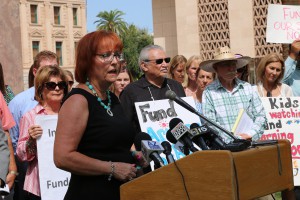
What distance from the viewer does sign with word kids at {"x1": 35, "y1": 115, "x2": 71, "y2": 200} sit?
246 inches

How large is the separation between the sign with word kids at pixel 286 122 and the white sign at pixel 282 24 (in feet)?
3.19

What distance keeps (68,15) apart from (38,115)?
272 ft

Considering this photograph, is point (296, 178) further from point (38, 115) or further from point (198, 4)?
point (198, 4)

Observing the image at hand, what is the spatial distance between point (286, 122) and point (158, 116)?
7.21 ft

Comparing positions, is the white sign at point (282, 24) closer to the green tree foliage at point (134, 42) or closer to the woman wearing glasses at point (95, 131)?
the woman wearing glasses at point (95, 131)

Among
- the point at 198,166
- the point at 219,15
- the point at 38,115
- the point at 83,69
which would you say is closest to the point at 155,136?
the point at 38,115

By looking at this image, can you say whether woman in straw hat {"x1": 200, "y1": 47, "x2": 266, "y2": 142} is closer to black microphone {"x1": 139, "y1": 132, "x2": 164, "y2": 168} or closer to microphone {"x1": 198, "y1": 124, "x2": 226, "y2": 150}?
microphone {"x1": 198, "y1": 124, "x2": 226, "y2": 150}

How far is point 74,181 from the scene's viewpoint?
4.26m

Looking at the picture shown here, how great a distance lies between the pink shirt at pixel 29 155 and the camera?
20.6 feet

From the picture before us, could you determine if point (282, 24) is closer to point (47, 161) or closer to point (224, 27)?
point (47, 161)

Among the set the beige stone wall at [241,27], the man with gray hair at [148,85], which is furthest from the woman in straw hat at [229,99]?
the beige stone wall at [241,27]

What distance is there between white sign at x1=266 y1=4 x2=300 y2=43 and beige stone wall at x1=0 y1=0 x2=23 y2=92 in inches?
125

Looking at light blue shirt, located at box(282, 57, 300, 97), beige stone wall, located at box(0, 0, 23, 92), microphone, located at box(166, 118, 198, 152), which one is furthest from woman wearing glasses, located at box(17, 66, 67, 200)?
A: light blue shirt, located at box(282, 57, 300, 97)

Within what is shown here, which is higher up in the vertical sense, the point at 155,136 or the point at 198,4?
the point at 198,4
